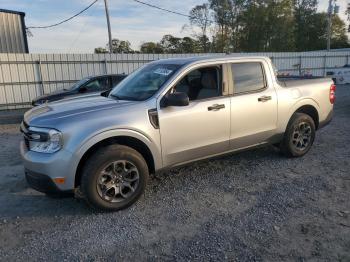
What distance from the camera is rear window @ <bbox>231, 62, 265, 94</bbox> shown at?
4.78m

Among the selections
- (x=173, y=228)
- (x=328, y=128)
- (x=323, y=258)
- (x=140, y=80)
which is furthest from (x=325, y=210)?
(x=328, y=128)

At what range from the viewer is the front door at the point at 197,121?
4.14 m

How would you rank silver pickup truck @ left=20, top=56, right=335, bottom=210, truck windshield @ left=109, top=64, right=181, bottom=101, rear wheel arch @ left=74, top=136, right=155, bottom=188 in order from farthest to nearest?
truck windshield @ left=109, top=64, right=181, bottom=101 < rear wheel arch @ left=74, top=136, right=155, bottom=188 < silver pickup truck @ left=20, top=56, right=335, bottom=210

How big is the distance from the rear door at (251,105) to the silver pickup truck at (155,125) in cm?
2

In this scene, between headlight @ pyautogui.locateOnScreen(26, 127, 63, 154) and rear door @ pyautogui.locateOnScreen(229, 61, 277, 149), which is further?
rear door @ pyautogui.locateOnScreen(229, 61, 277, 149)

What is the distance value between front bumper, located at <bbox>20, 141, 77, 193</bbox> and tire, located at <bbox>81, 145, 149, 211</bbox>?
0.17 metres

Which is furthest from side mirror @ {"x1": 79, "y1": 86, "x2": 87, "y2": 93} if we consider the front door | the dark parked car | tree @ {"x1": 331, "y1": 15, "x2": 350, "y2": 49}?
tree @ {"x1": 331, "y1": 15, "x2": 350, "y2": 49}

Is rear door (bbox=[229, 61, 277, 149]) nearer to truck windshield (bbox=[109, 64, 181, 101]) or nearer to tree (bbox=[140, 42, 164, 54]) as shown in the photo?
truck windshield (bbox=[109, 64, 181, 101])

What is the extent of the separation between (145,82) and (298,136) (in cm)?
282

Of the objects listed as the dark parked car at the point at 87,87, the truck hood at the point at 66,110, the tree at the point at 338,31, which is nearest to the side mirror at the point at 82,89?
the dark parked car at the point at 87,87

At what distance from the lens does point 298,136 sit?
5582 millimetres

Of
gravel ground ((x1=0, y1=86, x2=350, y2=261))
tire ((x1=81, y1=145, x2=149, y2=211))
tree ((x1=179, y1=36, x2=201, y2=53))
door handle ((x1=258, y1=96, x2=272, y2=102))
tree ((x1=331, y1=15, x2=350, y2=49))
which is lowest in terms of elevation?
gravel ground ((x1=0, y1=86, x2=350, y2=261))

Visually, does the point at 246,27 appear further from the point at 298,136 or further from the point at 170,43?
the point at 298,136

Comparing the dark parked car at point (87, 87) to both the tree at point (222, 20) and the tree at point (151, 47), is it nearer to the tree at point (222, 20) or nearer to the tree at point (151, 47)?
the tree at point (222, 20)
